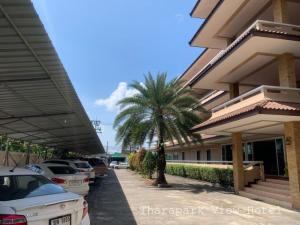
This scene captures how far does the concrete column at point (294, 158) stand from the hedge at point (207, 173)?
751 centimetres

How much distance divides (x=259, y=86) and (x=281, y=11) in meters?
4.24

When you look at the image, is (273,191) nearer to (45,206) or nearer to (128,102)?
(128,102)

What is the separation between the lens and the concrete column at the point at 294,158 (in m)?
13.3

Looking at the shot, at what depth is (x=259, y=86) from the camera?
58.1 feet

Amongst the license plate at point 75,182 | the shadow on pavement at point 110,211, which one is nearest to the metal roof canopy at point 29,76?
the license plate at point 75,182

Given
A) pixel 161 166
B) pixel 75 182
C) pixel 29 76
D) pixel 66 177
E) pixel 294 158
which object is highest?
pixel 29 76

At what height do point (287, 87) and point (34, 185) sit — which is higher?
point (287, 87)

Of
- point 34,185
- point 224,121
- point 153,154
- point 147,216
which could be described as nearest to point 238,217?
point 147,216

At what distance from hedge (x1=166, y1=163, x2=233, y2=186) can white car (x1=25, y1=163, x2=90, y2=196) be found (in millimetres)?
10841

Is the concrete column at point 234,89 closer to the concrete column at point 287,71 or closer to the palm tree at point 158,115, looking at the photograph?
the palm tree at point 158,115

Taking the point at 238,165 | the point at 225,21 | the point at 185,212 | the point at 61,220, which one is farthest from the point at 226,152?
the point at 61,220

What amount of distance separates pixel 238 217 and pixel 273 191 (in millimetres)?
5883

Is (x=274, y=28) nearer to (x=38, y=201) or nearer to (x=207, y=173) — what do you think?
(x=38, y=201)

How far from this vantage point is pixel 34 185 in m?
6.52
